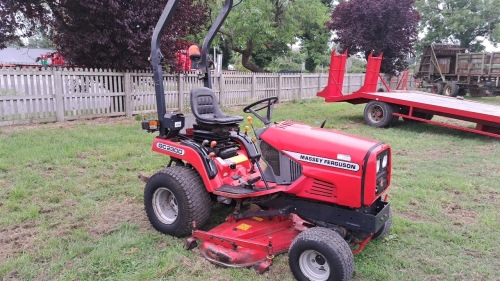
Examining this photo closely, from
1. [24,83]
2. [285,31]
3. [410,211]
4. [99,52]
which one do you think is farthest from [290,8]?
[410,211]

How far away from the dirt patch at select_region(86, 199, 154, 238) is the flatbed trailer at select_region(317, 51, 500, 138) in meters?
7.09

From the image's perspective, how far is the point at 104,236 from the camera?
360 centimetres

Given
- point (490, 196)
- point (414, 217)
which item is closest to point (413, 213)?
point (414, 217)

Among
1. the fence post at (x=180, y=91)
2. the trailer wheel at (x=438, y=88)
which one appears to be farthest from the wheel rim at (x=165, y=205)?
the trailer wheel at (x=438, y=88)

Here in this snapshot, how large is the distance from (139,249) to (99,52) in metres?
7.49

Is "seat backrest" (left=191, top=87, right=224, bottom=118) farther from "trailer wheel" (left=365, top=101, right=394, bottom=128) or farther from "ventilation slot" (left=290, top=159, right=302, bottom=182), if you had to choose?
"trailer wheel" (left=365, top=101, right=394, bottom=128)

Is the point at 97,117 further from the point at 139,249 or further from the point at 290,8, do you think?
the point at 290,8

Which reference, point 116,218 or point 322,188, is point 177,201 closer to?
point 116,218

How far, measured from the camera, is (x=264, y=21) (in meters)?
20.2

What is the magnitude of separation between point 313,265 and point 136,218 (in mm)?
2018

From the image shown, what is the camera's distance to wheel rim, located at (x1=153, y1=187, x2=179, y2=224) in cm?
364

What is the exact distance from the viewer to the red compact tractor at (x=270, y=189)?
9.36 feet

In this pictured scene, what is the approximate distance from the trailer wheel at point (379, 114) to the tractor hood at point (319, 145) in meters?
6.82

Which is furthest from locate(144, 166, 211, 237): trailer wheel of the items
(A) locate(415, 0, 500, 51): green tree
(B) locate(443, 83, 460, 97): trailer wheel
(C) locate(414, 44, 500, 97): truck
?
(A) locate(415, 0, 500, 51): green tree
